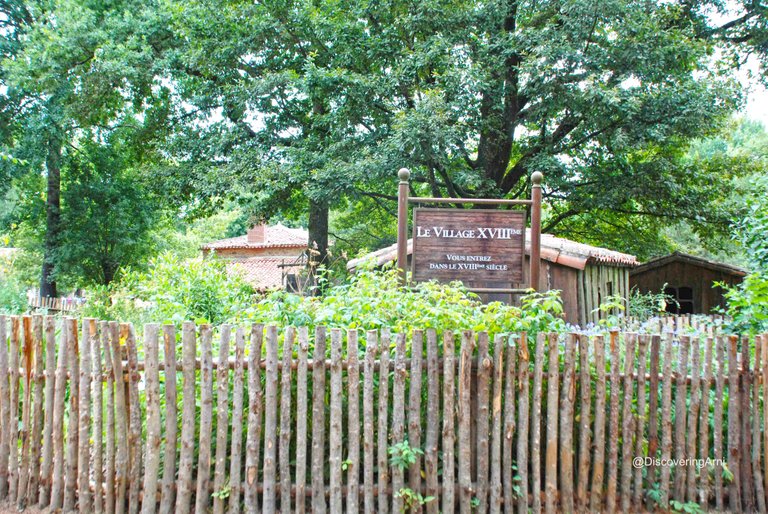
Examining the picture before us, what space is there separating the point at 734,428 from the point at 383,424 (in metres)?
2.66

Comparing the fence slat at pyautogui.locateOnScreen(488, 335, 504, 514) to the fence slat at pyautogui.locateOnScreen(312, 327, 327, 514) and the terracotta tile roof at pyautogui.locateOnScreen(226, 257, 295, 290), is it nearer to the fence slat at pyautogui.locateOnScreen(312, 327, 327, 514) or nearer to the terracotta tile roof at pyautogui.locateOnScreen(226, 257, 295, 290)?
the fence slat at pyautogui.locateOnScreen(312, 327, 327, 514)

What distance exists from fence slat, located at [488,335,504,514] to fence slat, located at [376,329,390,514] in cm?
76

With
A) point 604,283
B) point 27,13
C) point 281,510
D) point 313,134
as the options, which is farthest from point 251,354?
point 27,13

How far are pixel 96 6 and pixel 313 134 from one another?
28.8 ft

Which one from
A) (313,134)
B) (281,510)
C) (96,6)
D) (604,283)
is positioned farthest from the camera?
(96,6)

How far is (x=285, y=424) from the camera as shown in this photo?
4.11 metres

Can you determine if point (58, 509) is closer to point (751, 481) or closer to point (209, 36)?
point (751, 481)

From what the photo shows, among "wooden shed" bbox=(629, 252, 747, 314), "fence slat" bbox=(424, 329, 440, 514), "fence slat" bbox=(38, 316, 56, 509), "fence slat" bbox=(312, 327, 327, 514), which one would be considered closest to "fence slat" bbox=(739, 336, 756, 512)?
"fence slat" bbox=(424, 329, 440, 514)

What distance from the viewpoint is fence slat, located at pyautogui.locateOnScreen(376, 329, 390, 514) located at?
4070 mm

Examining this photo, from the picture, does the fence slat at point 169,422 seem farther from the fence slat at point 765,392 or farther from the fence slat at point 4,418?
the fence slat at point 765,392

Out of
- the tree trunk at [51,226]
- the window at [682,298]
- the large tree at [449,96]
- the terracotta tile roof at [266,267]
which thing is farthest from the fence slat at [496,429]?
the terracotta tile roof at [266,267]

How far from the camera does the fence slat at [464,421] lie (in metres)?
4.12

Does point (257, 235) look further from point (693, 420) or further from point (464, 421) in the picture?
point (693, 420)

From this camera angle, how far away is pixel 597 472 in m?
4.24
